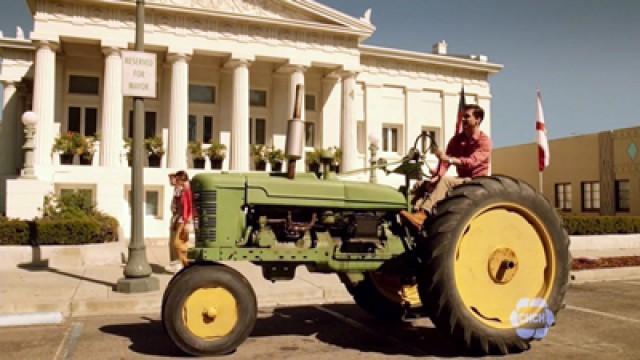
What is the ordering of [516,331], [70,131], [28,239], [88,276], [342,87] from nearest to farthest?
[516,331], [88,276], [28,239], [70,131], [342,87]

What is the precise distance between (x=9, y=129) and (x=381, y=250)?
94.1ft

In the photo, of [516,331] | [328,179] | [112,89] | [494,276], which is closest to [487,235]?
[494,276]

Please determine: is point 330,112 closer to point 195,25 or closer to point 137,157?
point 195,25

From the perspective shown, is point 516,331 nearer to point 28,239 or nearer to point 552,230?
point 552,230

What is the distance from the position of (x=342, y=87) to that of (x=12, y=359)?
24.5 metres

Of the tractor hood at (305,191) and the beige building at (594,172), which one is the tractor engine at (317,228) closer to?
the tractor hood at (305,191)

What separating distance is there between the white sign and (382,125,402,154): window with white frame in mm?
24126

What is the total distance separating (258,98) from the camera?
29.7 metres

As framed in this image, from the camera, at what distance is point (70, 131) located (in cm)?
2575

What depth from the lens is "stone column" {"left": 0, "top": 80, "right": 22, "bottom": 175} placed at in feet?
91.5

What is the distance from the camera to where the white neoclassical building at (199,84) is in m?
23.4

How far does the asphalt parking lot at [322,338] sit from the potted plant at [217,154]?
1869 centimetres

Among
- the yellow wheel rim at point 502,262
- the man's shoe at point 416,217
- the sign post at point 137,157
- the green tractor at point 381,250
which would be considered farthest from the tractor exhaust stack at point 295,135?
the sign post at point 137,157

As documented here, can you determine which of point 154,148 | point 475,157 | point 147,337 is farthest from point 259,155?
point 475,157
